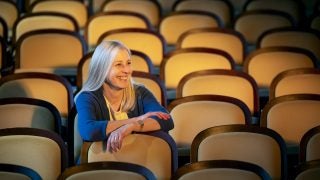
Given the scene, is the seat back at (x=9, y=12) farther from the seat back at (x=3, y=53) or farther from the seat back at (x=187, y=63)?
the seat back at (x=187, y=63)

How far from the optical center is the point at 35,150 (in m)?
3.71

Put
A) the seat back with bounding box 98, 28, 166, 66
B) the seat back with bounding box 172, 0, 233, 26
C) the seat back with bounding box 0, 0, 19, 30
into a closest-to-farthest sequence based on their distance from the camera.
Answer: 1. the seat back with bounding box 98, 28, 166, 66
2. the seat back with bounding box 0, 0, 19, 30
3. the seat back with bounding box 172, 0, 233, 26

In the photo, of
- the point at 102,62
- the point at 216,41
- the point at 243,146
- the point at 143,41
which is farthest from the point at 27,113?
the point at 216,41

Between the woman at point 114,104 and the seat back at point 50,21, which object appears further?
the seat back at point 50,21

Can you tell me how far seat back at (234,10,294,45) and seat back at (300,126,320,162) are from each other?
3394 millimetres

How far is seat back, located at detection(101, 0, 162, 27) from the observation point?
7.65 meters

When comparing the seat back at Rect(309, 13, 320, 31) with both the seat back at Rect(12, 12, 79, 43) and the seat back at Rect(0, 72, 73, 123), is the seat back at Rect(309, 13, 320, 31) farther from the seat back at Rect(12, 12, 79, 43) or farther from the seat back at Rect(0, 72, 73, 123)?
the seat back at Rect(0, 72, 73, 123)

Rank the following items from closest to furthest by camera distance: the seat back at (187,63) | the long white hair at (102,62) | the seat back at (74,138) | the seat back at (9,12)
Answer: the long white hair at (102,62)
the seat back at (74,138)
the seat back at (187,63)
the seat back at (9,12)

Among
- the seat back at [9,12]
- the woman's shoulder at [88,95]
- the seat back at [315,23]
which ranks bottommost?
the seat back at [9,12]

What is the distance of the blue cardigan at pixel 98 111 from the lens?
371cm

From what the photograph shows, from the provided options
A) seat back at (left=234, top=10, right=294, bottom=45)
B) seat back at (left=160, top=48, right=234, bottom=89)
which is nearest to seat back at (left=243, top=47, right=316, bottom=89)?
seat back at (left=160, top=48, right=234, bottom=89)

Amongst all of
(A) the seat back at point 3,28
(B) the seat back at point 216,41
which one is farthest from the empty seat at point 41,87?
(A) the seat back at point 3,28

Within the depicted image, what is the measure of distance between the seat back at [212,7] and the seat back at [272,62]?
213cm

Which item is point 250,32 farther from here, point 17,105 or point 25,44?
point 17,105
